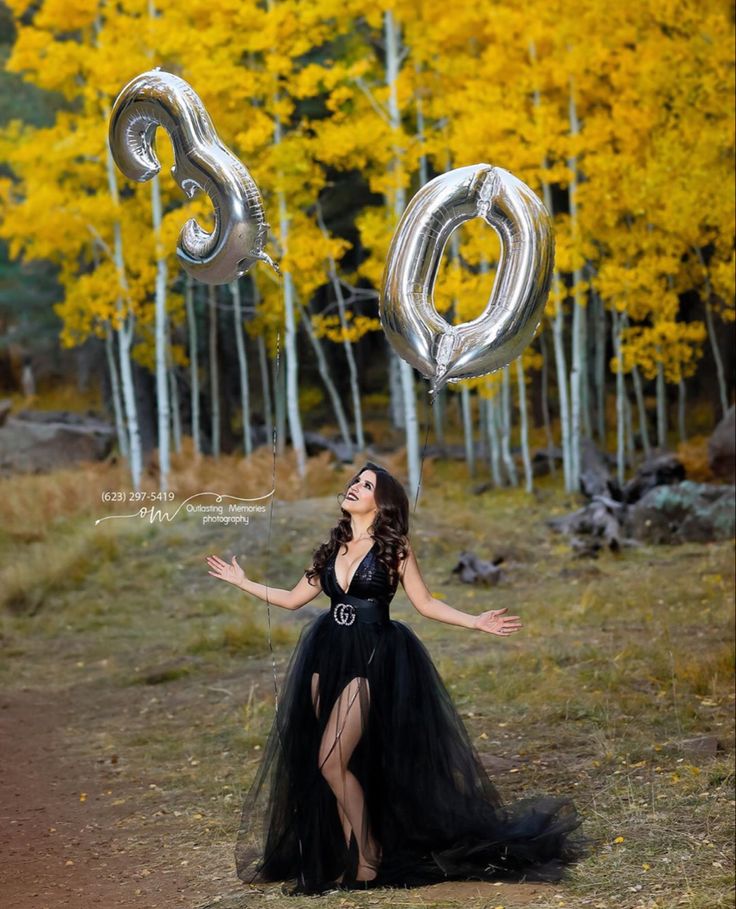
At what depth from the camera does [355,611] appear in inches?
187

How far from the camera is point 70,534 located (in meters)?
13.3

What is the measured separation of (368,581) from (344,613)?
159 millimetres

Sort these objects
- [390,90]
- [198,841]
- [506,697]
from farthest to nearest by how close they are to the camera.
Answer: [390,90] → [506,697] → [198,841]

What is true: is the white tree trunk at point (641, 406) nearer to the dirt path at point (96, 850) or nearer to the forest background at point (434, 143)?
the forest background at point (434, 143)

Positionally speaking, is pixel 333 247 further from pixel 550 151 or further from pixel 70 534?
pixel 70 534

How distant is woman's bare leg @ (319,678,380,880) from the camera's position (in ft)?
15.3

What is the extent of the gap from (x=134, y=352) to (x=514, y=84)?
306 inches

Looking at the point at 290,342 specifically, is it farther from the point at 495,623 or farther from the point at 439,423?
the point at 495,623

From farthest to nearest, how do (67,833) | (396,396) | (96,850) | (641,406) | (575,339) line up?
(396,396) < (641,406) < (575,339) < (67,833) < (96,850)

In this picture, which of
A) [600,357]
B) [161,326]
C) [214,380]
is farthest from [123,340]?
[600,357]

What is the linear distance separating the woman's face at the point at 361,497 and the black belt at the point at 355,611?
32cm

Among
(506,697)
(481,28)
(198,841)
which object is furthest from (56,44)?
(198,841)

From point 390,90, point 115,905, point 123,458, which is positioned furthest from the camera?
point 123,458

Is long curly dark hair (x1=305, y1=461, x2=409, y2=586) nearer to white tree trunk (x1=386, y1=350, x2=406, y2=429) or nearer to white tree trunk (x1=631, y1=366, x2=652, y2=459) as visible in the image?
white tree trunk (x1=631, y1=366, x2=652, y2=459)
